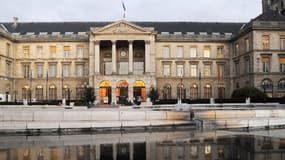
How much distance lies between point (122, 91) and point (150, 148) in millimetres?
56078

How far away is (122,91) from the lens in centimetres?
7575

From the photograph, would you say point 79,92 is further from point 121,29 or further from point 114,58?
point 121,29

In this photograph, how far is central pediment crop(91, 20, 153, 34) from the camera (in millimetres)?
75250

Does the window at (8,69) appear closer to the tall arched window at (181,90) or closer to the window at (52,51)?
the window at (52,51)

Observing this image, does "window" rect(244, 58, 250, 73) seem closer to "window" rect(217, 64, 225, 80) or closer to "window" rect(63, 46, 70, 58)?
"window" rect(217, 64, 225, 80)

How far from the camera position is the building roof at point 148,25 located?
8394 centimetres

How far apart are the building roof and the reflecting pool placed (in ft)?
203

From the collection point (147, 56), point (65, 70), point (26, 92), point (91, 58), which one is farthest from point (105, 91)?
point (26, 92)

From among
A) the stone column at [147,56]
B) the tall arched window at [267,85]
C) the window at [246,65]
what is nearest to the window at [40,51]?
the stone column at [147,56]

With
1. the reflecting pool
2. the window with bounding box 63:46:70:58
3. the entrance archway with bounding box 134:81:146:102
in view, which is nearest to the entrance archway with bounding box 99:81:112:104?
the entrance archway with bounding box 134:81:146:102

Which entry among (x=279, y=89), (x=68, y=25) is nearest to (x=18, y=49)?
(x=68, y=25)

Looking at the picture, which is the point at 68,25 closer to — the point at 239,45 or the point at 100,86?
the point at 100,86

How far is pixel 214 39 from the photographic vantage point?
81.4 meters

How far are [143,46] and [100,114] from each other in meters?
50.7
